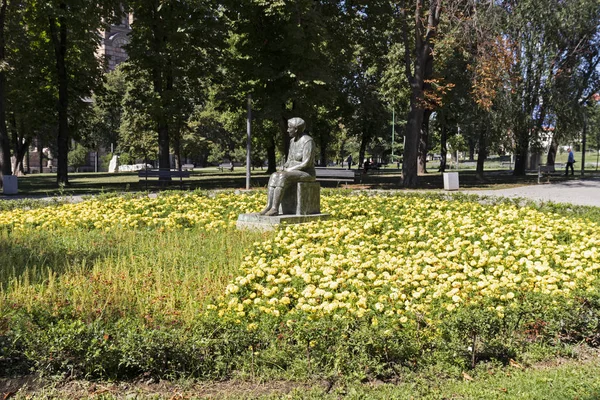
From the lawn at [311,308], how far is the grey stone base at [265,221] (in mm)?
1161

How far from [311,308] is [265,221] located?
195 inches

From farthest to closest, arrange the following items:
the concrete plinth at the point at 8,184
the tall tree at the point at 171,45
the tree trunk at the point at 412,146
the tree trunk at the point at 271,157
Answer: the tree trunk at the point at 271,157, the tree trunk at the point at 412,146, the tall tree at the point at 171,45, the concrete plinth at the point at 8,184

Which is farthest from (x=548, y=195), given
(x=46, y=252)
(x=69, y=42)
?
(x=69, y=42)

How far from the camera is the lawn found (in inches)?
156

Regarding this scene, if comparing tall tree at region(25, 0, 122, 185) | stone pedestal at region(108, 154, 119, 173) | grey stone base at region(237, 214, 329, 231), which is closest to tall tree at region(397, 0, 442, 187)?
tall tree at region(25, 0, 122, 185)

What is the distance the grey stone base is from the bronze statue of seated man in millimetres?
169

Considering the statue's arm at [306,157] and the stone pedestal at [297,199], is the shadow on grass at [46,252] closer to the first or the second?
the stone pedestal at [297,199]

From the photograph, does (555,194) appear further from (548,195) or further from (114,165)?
(114,165)

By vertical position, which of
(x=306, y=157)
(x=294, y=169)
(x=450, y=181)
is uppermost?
(x=306, y=157)

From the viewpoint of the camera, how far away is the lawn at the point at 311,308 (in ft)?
13.0

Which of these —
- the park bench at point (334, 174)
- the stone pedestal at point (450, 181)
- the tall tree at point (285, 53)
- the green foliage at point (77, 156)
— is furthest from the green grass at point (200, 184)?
the green foliage at point (77, 156)

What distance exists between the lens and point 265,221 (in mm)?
9438

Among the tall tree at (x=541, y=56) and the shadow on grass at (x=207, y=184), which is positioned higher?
the tall tree at (x=541, y=56)

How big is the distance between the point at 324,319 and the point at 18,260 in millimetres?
4553
